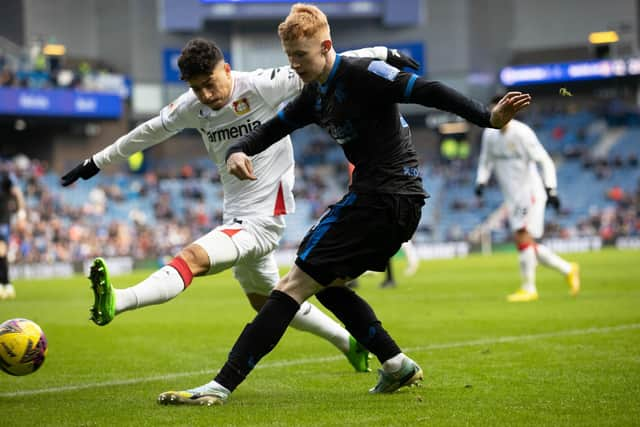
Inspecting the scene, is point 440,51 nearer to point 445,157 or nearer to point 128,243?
point 445,157

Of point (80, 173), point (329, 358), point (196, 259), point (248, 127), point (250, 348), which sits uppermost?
point (248, 127)

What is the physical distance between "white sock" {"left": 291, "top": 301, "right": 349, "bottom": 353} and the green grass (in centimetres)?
28

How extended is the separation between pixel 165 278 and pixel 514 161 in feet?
28.5

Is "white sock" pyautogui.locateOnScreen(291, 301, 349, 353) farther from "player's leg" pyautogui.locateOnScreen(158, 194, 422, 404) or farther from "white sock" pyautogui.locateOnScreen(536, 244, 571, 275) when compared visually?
"white sock" pyautogui.locateOnScreen(536, 244, 571, 275)

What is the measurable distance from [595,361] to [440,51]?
47.3 metres

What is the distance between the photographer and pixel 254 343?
5.62m

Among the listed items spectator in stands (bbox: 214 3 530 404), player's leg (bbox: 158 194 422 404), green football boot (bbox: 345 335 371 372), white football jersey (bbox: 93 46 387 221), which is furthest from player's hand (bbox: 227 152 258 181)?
green football boot (bbox: 345 335 371 372)

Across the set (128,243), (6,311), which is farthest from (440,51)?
(6,311)

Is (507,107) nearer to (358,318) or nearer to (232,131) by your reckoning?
(358,318)

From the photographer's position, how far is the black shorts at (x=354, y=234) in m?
5.56

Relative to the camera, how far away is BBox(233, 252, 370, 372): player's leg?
6.71 metres

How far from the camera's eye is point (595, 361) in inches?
280

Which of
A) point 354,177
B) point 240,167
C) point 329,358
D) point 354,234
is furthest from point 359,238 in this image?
point 329,358

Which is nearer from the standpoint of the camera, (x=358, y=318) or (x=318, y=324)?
(x=358, y=318)
